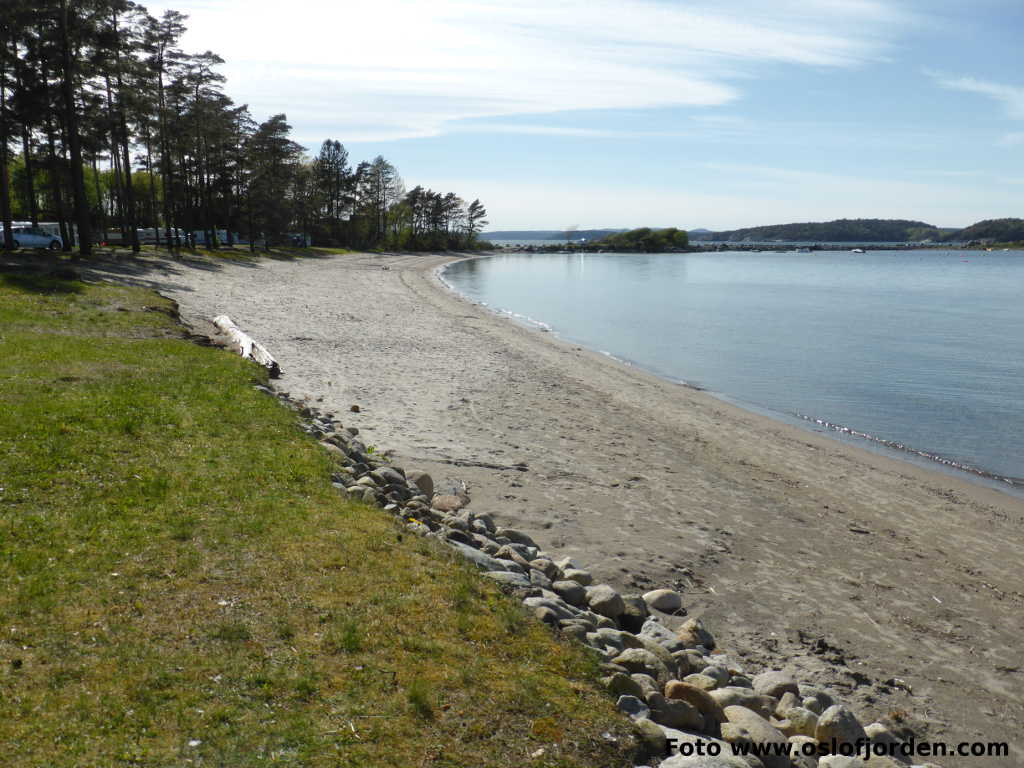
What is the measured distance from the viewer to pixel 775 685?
676 centimetres

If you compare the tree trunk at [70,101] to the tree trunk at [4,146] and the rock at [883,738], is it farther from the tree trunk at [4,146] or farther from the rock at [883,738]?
the rock at [883,738]

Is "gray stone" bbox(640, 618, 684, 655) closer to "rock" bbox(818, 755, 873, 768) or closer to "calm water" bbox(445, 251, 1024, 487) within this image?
"rock" bbox(818, 755, 873, 768)

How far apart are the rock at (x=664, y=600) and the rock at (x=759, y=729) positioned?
253cm

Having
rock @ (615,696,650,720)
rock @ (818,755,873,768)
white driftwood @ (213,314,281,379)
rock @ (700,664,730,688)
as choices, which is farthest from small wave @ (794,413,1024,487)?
white driftwood @ (213,314,281,379)

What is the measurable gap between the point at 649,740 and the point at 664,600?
3567 millimetres

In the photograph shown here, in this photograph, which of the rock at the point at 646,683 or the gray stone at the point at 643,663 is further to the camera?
the gray stone at the point at 643,663

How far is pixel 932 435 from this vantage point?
19953mm

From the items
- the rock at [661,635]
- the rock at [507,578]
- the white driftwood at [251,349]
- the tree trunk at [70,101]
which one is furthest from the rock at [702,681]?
the tree trunk at [70,101]

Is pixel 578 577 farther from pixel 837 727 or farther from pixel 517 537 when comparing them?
pixel 837 727

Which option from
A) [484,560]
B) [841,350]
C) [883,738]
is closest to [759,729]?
[883,738]

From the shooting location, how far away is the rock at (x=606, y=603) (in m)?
7.80

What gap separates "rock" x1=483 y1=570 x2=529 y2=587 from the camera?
7.43m

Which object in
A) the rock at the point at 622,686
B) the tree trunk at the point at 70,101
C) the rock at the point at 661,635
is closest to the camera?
the rock at the point at 622,686

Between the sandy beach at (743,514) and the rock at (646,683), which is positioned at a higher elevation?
the rock at (646,683)
